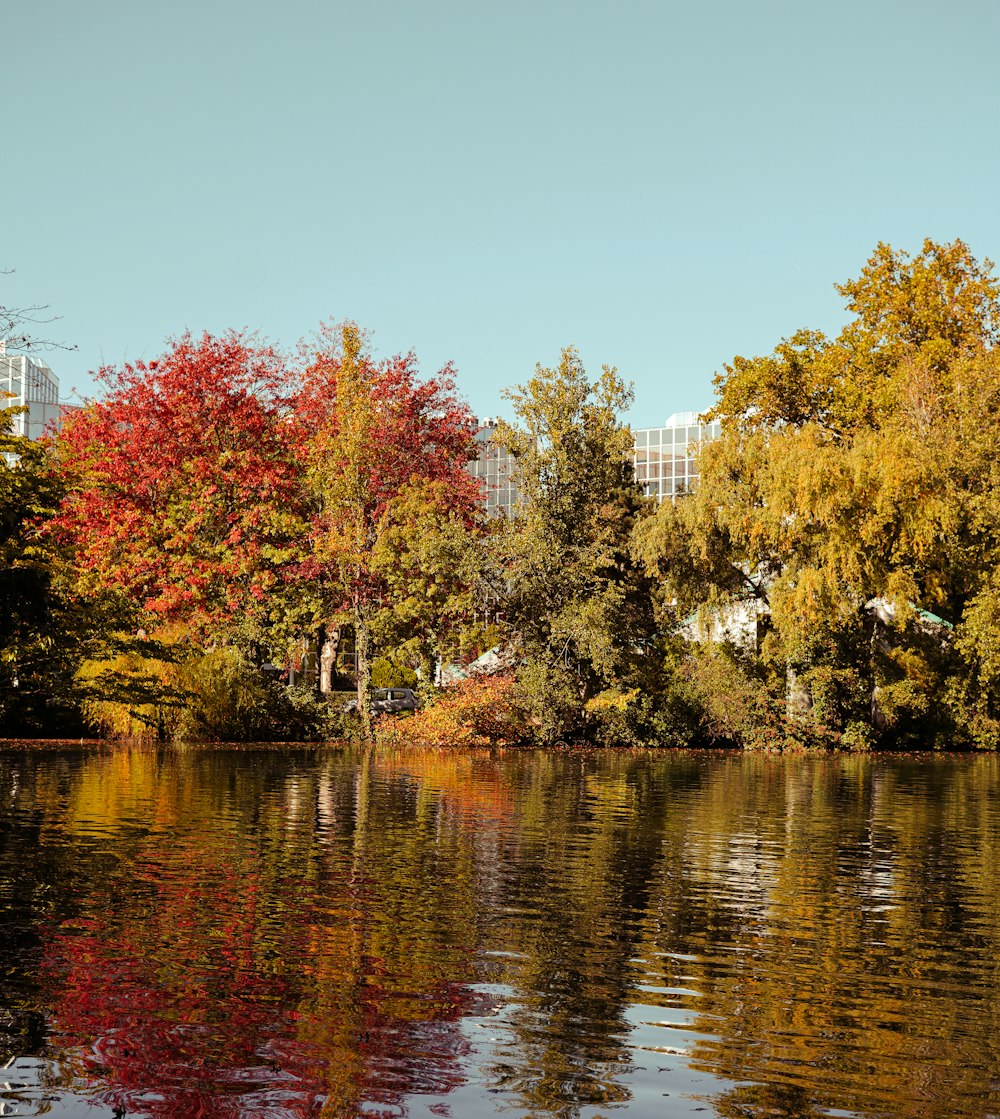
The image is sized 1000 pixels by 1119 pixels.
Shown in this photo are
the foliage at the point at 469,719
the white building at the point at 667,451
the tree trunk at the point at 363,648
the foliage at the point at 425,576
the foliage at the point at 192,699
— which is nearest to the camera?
the foliage at the point at 192,699

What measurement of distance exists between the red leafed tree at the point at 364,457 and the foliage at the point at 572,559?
2999 mm

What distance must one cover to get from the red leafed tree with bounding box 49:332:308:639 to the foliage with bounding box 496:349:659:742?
671 cm

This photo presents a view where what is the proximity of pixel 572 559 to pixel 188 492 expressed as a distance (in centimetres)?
1122

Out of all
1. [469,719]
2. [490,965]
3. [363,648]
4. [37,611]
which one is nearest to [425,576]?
[363,648]

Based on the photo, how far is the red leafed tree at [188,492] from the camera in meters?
38.0

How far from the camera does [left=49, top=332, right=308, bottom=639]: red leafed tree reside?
125 feet

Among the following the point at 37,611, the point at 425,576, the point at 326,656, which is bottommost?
the point at 326,656

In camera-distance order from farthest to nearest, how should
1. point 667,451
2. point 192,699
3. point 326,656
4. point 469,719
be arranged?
point 667,451 < point 326,656 < point 469,719 < point 192,699

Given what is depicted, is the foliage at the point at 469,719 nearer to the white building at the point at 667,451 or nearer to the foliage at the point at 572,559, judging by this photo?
the foliage at the point at 572,559

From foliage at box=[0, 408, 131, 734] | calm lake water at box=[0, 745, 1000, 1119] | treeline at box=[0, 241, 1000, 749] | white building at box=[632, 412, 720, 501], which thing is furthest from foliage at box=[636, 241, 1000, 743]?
white building at box=[632, 412, 720, 501]

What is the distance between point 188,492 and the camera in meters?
39.1

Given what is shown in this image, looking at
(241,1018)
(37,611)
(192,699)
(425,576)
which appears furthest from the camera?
(425,576)

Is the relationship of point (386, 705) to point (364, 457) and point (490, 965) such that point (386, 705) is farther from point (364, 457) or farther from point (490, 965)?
point (490, 965)

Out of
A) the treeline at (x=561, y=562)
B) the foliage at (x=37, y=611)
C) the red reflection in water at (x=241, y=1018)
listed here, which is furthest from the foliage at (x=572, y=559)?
the red reflection in water at (x=241, y=1018)
